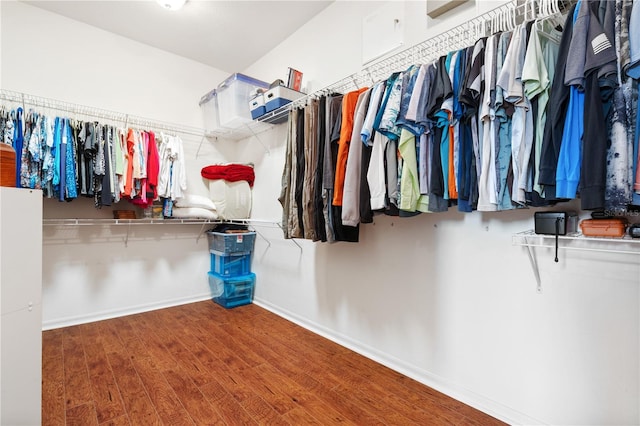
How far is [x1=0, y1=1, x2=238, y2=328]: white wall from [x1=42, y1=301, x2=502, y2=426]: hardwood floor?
0.42m

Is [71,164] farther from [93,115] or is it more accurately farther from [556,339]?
[556,339]

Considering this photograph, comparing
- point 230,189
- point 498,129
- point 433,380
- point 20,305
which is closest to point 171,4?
point 230,189

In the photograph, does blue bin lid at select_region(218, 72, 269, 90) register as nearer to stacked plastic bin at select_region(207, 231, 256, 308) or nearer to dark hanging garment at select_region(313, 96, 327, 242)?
dark hanging garment at select_region(313, 96, 327, 242)

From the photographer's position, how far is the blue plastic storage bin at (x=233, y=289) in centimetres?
316

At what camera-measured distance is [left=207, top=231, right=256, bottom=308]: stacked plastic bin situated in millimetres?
3184

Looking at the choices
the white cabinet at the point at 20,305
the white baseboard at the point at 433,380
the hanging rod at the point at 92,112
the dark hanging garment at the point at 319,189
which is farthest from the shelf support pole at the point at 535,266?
the hanging rod at the point at 92,112

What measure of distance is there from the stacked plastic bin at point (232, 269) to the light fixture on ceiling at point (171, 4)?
2.02 meters

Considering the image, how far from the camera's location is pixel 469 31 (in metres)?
1.66

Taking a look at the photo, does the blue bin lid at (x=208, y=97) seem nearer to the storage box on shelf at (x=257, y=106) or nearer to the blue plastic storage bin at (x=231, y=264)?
the storage box on shelf at (x=257, y=106)

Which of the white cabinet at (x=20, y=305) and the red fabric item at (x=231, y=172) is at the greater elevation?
the red fabric item at (x=231, y=172)

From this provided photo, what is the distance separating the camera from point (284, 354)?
2158 mm

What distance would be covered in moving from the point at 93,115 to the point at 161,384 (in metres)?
2.46

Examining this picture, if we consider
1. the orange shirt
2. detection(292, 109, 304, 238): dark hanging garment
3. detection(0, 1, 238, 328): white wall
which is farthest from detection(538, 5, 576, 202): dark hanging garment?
detection(0, 1, 238, 328): white wall

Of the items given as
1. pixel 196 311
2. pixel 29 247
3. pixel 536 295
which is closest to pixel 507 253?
pixel 536 295
